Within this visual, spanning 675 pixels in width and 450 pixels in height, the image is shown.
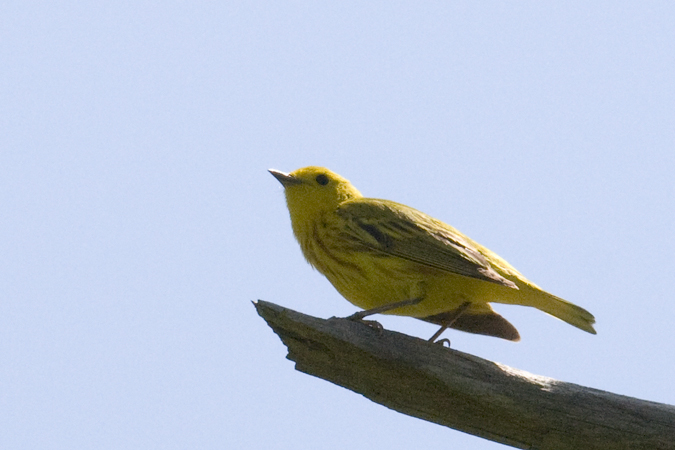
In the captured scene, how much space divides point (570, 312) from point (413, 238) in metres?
1.13

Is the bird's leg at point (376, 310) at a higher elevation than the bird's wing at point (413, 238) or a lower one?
lower

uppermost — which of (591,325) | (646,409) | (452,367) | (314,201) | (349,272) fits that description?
(314,201)

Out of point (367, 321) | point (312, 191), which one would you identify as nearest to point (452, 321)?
point (367, 321)

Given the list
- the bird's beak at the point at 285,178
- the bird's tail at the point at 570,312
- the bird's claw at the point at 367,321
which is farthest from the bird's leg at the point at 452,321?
the bird's beak at the point at 285,178

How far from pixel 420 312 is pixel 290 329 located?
133 cm

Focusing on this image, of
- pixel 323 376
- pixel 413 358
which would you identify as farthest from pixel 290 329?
pixel 413 358

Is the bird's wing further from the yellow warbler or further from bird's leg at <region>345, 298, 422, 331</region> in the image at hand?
bird's leg at <region>345, 298, 422, 331</region>

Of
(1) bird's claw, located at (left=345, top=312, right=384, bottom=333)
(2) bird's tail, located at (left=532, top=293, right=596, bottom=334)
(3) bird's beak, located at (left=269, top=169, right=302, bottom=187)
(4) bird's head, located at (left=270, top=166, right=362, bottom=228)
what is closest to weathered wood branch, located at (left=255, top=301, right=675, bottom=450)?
(1) bird's claw, located at (left=345, top=312, right=384, bottom=333)

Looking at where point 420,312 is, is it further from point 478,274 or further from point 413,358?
point 413,358

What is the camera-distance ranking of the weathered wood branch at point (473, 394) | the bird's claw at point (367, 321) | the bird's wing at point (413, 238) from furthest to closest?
the bird's wing at point (413, 238)
the bird's claw at point (367, 321)
the weathered wood branch at point (473, 394)

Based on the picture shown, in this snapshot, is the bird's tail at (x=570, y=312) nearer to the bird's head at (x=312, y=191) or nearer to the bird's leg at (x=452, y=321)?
the bird's leg at (x=452, y=321)

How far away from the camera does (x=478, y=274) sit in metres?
4.61

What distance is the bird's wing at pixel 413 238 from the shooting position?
4727mm

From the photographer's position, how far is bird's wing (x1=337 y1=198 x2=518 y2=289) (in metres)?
4.73
